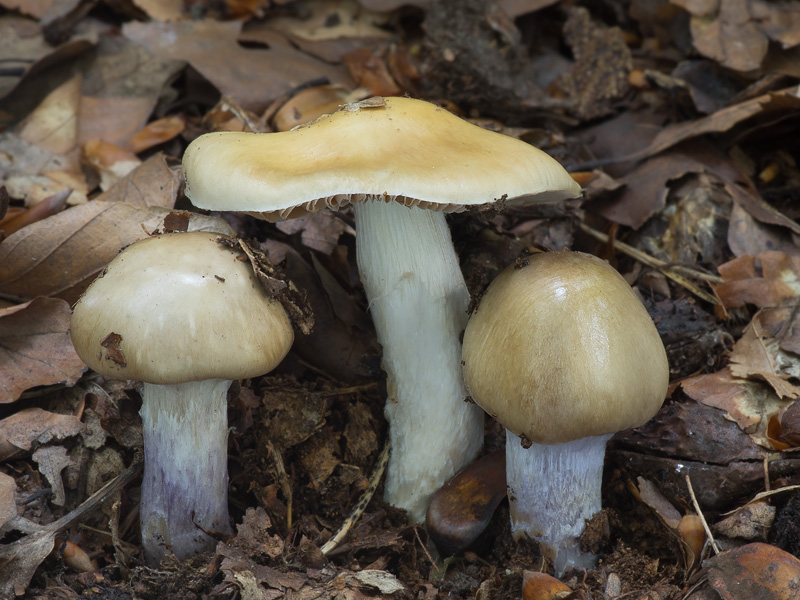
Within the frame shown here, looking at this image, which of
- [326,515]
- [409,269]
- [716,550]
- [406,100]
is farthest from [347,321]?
[716,550]

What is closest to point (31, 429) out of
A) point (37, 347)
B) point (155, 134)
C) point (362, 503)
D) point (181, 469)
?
point (37, 347)

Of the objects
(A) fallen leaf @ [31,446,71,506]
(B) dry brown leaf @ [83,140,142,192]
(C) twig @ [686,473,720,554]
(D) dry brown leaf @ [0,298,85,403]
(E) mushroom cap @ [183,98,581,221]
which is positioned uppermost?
(E) mushroom cap @ [183,98,581,221]

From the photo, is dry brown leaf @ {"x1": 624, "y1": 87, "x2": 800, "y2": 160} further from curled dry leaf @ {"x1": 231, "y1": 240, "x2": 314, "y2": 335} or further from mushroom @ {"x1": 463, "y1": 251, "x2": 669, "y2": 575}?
curled dry leaf @ {"x1": 231, "y1": 240, "x2": 314, "y2": 335}

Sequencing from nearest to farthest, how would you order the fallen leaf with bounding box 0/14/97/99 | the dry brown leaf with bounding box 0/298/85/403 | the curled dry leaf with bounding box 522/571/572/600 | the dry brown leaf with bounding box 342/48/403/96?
1. the curled dry leaf with bounding box 522/571/572/600
2. the dry brown leaf with bounding box 0/298/85/403
3. the fallen leaf with bounding box 0/14/97/99
4. the dry brown leaf with bounding box 342/48/403/96

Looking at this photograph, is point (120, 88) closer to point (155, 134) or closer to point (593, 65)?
point (155, 134)

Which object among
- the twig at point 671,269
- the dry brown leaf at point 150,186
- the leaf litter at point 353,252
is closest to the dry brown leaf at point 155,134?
the leaf litter at point 353,252

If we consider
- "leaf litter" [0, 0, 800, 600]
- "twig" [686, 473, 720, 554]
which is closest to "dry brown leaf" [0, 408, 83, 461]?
"leaf litter" [0, 0, 800, 600]

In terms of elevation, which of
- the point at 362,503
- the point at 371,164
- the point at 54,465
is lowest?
the point at 362,503
